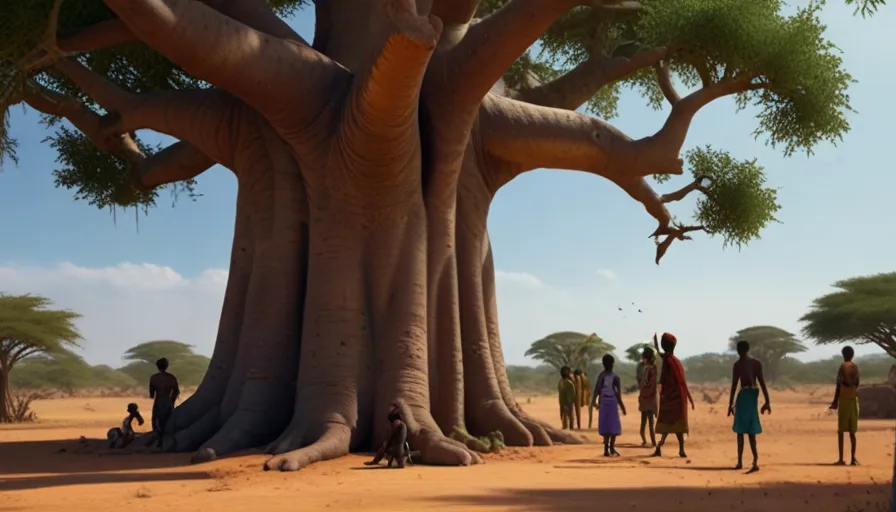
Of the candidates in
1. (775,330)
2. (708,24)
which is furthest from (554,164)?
(775,330)

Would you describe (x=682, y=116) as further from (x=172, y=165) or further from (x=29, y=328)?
(x=29, y=328)

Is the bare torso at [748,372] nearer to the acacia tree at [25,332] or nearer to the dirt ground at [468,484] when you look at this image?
the dirt ground at [468,484]

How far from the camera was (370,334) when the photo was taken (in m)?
11.9

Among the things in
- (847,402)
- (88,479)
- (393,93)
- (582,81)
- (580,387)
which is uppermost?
(582,81)

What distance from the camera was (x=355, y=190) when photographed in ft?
38.6

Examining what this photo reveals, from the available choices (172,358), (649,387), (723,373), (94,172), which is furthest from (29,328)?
(723,373)

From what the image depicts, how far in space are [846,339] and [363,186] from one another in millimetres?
33700

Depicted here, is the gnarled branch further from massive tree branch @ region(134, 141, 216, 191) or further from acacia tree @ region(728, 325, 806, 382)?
acacia tree @ region(728, 325, 806, 382)

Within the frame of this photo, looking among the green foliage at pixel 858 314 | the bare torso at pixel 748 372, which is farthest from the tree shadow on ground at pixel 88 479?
the green foliage at pixel 858 314

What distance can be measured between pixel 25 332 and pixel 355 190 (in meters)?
20.6

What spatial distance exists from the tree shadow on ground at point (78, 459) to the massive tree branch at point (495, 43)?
5230 mm

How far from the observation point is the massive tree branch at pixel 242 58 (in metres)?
10.0

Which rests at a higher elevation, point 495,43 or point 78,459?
point 495,43

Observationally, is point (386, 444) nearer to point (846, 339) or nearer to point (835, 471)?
point (835, 471)
